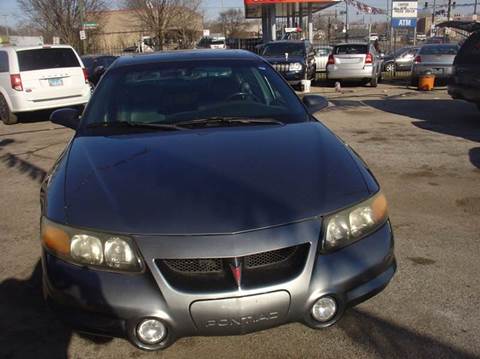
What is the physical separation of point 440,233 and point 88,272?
2.97 m

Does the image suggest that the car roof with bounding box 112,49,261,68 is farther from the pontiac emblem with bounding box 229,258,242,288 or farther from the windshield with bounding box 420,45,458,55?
the windshield with bounding box 420,45,458,55

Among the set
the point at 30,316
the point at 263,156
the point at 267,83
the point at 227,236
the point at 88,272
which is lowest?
the point at 30,316

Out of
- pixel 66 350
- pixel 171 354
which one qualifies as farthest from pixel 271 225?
pixel 66 350

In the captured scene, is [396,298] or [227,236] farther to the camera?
[396,298]

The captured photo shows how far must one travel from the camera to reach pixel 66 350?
2713 millimetres

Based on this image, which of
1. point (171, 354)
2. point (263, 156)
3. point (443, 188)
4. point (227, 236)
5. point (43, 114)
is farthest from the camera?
point (43, 114)

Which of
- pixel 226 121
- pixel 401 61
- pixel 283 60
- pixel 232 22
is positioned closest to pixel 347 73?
pixel 283 60

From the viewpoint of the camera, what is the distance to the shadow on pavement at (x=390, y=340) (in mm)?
2553

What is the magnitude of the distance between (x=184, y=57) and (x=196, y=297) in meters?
2.52

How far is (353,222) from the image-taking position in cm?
243

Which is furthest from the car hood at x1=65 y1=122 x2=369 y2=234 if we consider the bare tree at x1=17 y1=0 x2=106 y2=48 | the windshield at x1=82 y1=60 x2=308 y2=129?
the bare tree at x1=17 y1=0 x2=106 y2=48

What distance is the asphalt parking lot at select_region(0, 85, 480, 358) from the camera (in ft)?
8.73

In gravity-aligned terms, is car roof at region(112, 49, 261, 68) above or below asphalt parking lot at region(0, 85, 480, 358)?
above

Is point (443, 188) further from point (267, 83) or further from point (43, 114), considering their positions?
point (43, 114)
